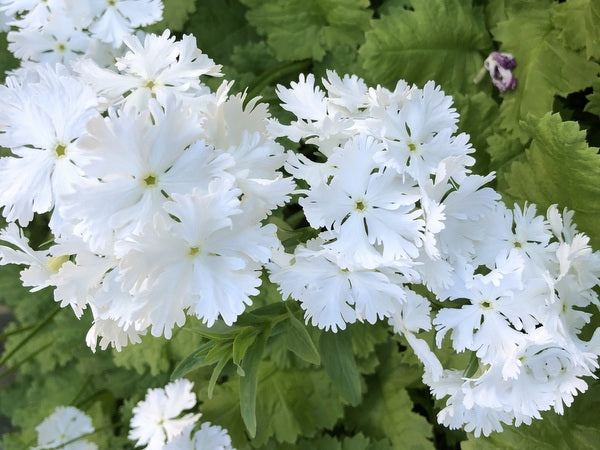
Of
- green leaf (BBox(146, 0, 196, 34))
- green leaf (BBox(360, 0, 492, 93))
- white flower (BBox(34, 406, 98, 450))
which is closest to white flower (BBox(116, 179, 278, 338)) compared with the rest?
green leaf (BBox(360, 0, 492, 93))

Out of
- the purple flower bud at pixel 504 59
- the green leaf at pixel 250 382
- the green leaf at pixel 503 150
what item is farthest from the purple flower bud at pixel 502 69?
the green leaf at pixel 250 382

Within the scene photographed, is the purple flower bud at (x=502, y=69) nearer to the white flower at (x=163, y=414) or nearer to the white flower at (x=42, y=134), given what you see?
the white flower at (x=42, y=134)

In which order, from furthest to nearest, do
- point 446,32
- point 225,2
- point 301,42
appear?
point 225,2 < point 301,42 < point 446,32

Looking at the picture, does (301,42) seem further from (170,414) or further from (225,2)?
(170,414)

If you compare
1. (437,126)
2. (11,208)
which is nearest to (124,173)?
(11,208)

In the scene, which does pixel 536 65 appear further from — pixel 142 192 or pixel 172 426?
pixel 172 426

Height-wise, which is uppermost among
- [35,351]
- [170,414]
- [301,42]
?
[301,42]

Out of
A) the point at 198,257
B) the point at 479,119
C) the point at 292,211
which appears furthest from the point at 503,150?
the point at 198,257

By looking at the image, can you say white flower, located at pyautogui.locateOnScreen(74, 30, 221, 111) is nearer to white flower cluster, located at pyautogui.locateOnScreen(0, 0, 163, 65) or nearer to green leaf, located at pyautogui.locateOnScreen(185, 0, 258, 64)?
white flower cluster, located at pyautogui.locateOnScreen(0, 0, 163, 65)
